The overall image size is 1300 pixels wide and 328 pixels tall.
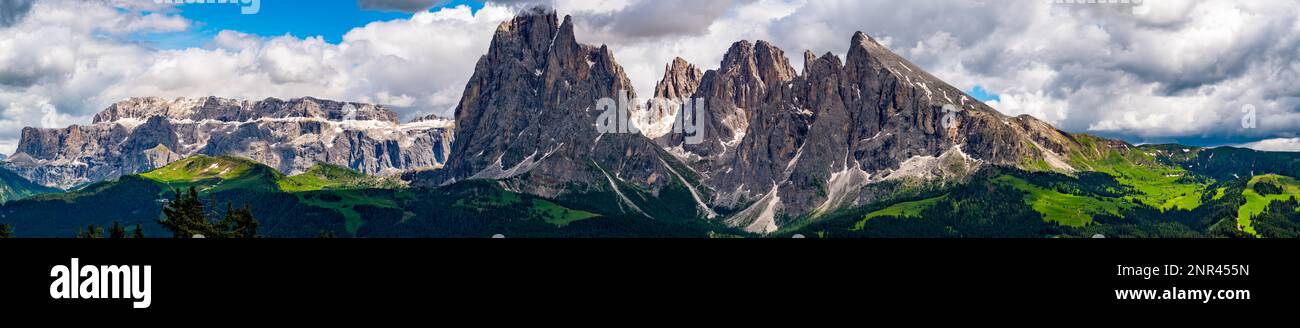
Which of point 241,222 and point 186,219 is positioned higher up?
point 186,219

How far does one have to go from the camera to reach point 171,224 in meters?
142

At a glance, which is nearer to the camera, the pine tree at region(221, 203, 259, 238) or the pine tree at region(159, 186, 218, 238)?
the pine tree at region(159, 186, 218, 238)

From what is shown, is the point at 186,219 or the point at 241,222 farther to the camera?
the point at 241,222

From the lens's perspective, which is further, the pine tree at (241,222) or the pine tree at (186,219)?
the pine tree at (241,222)
